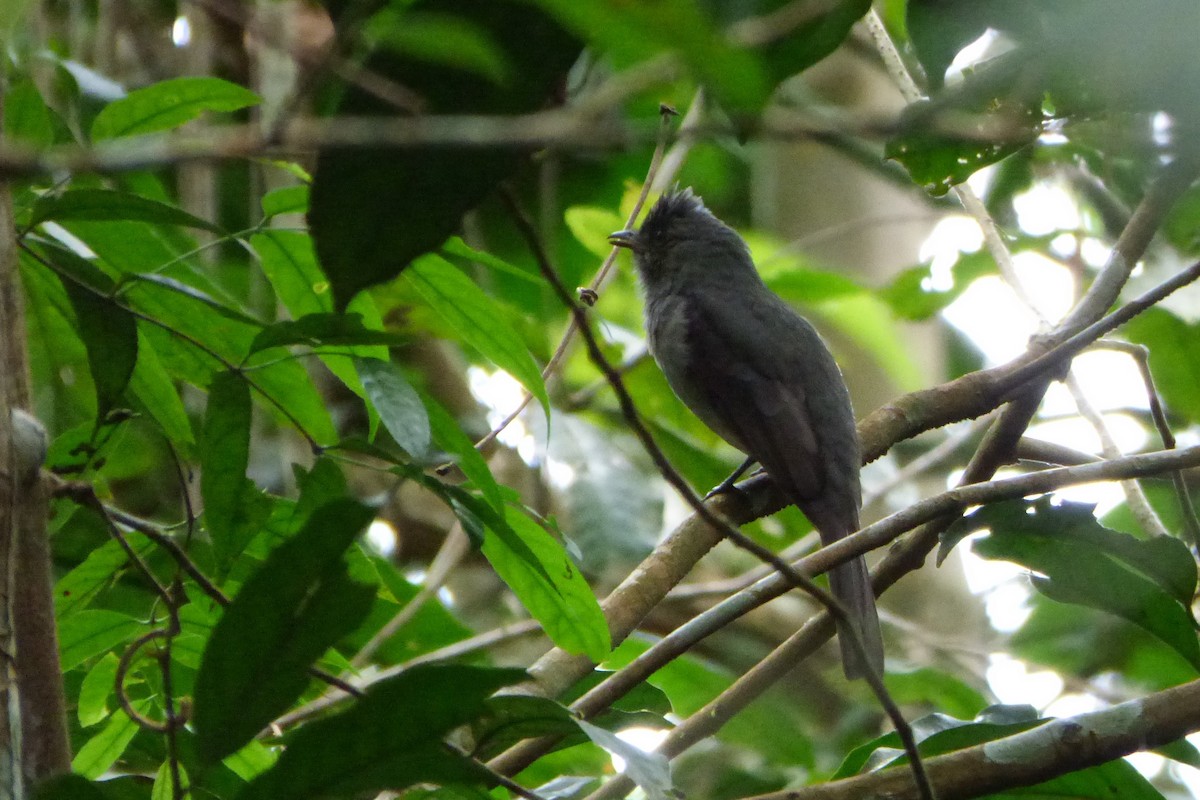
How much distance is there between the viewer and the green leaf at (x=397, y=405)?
1.85 meters

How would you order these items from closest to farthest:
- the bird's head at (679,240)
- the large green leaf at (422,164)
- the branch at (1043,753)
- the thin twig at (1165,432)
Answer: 1. the large green leaf at (422,164)
2. the branch at (1043,753)
3. the thin twig at (1165,432)
4. the bird's head at (679,240)

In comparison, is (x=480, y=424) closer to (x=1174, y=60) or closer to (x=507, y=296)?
(x=507, y=296)

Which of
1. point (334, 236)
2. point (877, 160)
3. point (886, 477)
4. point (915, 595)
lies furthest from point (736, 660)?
point (334, 236)

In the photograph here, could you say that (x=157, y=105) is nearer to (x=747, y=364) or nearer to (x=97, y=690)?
(x=97, y=690)

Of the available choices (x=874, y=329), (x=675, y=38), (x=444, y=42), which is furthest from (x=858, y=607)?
(x=675, y=38)

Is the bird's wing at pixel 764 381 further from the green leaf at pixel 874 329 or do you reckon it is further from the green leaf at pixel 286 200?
the green leaf at pixel 286 200

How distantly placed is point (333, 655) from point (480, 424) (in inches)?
123

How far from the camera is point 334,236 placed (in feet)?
4.20

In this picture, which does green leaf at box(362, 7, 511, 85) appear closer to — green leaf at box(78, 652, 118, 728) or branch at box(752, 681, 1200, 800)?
branch at box(752, 681, 1200, 800)

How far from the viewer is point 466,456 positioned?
2.03m

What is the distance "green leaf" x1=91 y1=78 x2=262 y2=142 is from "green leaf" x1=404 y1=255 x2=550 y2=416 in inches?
16.5

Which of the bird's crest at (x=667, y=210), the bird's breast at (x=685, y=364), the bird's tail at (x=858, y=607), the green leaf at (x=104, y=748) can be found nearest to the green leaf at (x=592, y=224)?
the bird's breast at (x=685, y=364)

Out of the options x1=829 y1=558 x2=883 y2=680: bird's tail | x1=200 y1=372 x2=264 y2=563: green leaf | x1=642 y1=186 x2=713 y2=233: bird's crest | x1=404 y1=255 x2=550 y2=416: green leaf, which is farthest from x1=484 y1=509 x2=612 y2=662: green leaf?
x1=642 y1=186 x2=713 y2=233: bird's crest

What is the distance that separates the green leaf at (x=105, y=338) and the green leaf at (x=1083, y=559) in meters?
1.44
